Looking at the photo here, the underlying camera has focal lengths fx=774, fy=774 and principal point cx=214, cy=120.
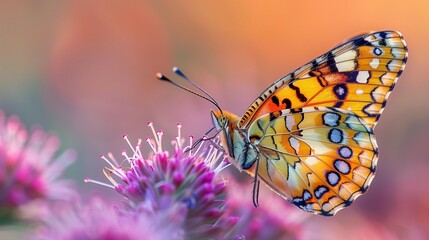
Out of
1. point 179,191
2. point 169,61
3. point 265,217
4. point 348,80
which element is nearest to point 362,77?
point 348,80

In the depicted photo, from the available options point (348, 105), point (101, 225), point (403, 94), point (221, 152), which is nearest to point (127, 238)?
point (101, 225)

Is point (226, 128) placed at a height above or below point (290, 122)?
above

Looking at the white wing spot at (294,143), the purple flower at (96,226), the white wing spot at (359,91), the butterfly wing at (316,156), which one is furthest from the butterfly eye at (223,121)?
the purple flower at (96,226)

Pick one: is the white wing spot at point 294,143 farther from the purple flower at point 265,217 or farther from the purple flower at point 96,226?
the purple flower at point 96,226

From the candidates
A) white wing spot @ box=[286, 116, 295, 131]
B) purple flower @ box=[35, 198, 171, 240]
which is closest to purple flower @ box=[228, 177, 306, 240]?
white wing spot @ box=[286, 116, 295, 131]

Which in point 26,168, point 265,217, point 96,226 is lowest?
point 265,217

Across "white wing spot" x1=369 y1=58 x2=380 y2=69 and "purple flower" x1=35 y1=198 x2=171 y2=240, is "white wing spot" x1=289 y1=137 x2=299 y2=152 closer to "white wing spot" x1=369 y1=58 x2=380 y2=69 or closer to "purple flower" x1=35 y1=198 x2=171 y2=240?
"white wing spot" x1=369 y1=58 x2=380 y2=69

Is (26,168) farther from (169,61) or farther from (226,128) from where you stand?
(169,61)
